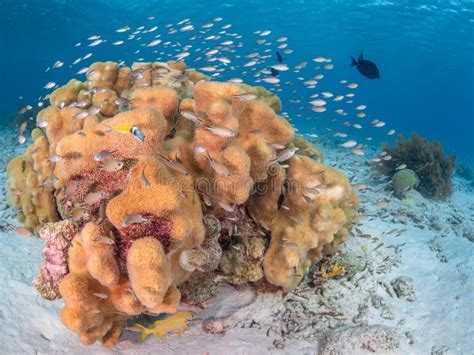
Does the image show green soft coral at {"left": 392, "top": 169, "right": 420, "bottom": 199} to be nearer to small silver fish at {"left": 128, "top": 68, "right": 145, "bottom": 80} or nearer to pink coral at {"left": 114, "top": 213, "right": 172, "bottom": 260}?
small silver fish at {"left": 128, "top": 68, "right": 145, "bottom": 80}

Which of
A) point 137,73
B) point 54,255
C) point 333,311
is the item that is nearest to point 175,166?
point 54,255

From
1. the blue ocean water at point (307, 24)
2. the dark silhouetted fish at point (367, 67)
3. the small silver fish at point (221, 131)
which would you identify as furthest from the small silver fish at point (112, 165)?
the blue ocean water at point (307, 24)

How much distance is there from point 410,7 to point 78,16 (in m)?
46.0

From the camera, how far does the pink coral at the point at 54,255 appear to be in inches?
152

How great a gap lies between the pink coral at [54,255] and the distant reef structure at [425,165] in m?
12.0

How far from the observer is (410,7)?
36750mm

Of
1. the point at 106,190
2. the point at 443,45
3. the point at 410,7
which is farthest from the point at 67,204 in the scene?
the point at 443,45

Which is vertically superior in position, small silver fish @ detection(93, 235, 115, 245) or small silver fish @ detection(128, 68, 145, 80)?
small silver fish @ detection(128, 68, 145, 80)

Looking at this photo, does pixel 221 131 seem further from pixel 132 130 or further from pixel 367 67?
pixel 367 67

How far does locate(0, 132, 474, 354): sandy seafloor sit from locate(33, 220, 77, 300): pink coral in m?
0.91

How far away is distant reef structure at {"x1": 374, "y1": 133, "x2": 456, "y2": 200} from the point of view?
12.8m

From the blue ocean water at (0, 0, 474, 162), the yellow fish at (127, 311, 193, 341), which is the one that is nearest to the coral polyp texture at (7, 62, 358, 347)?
the yellow fish at (127, 311, 193, 341)

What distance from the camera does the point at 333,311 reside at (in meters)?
5.45

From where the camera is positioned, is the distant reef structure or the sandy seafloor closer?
the sandy seafloor
